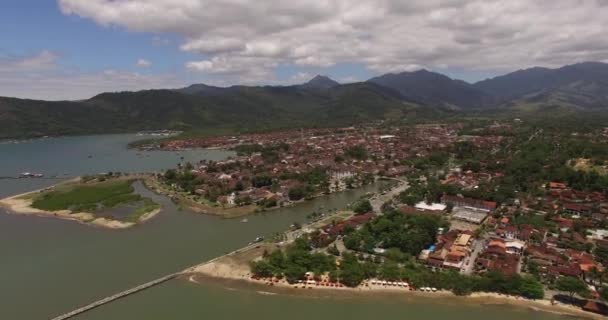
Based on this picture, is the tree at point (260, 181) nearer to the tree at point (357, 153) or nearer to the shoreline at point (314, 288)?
the shoreline at point (314, 288)

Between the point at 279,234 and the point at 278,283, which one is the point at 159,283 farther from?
the point at 279,234

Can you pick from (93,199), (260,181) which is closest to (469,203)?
(260,181)

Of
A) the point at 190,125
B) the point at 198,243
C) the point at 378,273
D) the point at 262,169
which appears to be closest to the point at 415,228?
the point at 378,273

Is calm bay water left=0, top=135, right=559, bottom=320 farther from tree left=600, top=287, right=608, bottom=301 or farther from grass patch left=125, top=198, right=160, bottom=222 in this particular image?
tree left=600, top=287, right=608, bottom=301

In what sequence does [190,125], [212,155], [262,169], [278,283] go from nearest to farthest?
[278,283], [262,169], [212,155], [190,125]

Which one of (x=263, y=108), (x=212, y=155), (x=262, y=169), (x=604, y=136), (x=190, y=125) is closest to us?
(x=262, y=169)

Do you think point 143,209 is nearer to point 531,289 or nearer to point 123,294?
point 123,294

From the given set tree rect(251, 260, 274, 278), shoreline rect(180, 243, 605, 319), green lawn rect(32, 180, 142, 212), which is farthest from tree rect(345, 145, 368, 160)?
tree rect(251, 260, 274, 278)
